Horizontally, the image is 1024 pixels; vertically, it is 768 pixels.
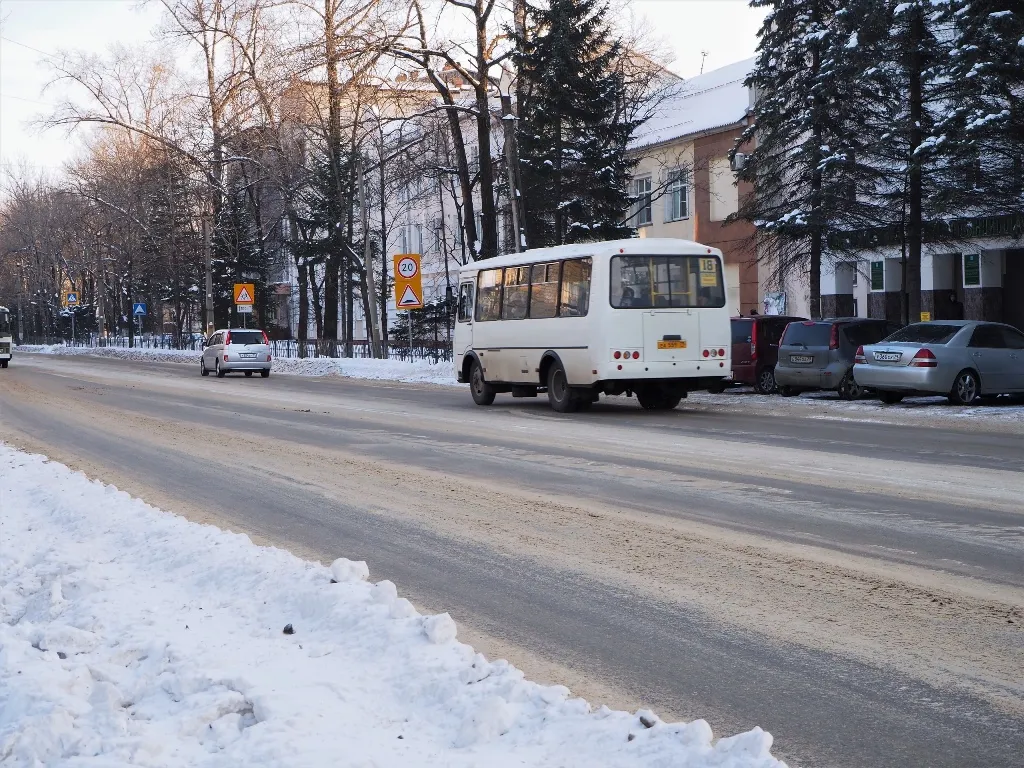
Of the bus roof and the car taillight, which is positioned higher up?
the bus roof

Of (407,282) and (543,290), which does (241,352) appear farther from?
(543,290)

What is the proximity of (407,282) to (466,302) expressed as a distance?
1064 cm

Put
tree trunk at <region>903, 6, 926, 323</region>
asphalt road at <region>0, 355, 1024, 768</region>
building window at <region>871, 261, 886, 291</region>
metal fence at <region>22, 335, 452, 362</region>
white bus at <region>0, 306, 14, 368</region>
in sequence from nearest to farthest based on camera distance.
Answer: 1. asphalt road at <region>0, 355, 1024, 768</region>
2. tree trunk at <region>903, 6, 926, 323</region>
3. building window at <region>871, 261, 886, 291</region>
4. metal fence at <region>22, 335, 452, 362</region>
5. white bus at <region>0, 306, 14, 368</region>

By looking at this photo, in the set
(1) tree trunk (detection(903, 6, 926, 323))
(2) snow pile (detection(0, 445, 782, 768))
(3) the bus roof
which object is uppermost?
(1) tree trunk (detection(903, 6, 926, 323))

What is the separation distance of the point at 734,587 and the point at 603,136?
30.0 m

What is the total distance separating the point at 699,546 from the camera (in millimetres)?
8250

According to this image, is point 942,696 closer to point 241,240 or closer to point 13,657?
point 13,657

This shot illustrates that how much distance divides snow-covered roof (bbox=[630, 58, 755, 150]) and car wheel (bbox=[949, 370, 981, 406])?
76.5 ft

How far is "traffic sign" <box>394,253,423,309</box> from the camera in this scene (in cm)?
3581

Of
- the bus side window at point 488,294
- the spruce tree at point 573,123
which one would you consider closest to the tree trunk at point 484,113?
the spruce tree at point 573,123

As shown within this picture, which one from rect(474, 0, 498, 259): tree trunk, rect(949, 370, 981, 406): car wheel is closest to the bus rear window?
rect(949, 370, 981, 406): car wheel

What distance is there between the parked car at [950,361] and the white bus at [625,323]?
115 inches

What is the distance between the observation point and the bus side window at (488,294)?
24.4 meters

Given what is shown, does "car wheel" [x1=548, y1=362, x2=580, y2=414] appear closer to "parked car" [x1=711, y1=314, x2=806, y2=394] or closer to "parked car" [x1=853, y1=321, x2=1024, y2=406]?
"parked car" [x1=853, y1=321, x2=1024, y2=406]
